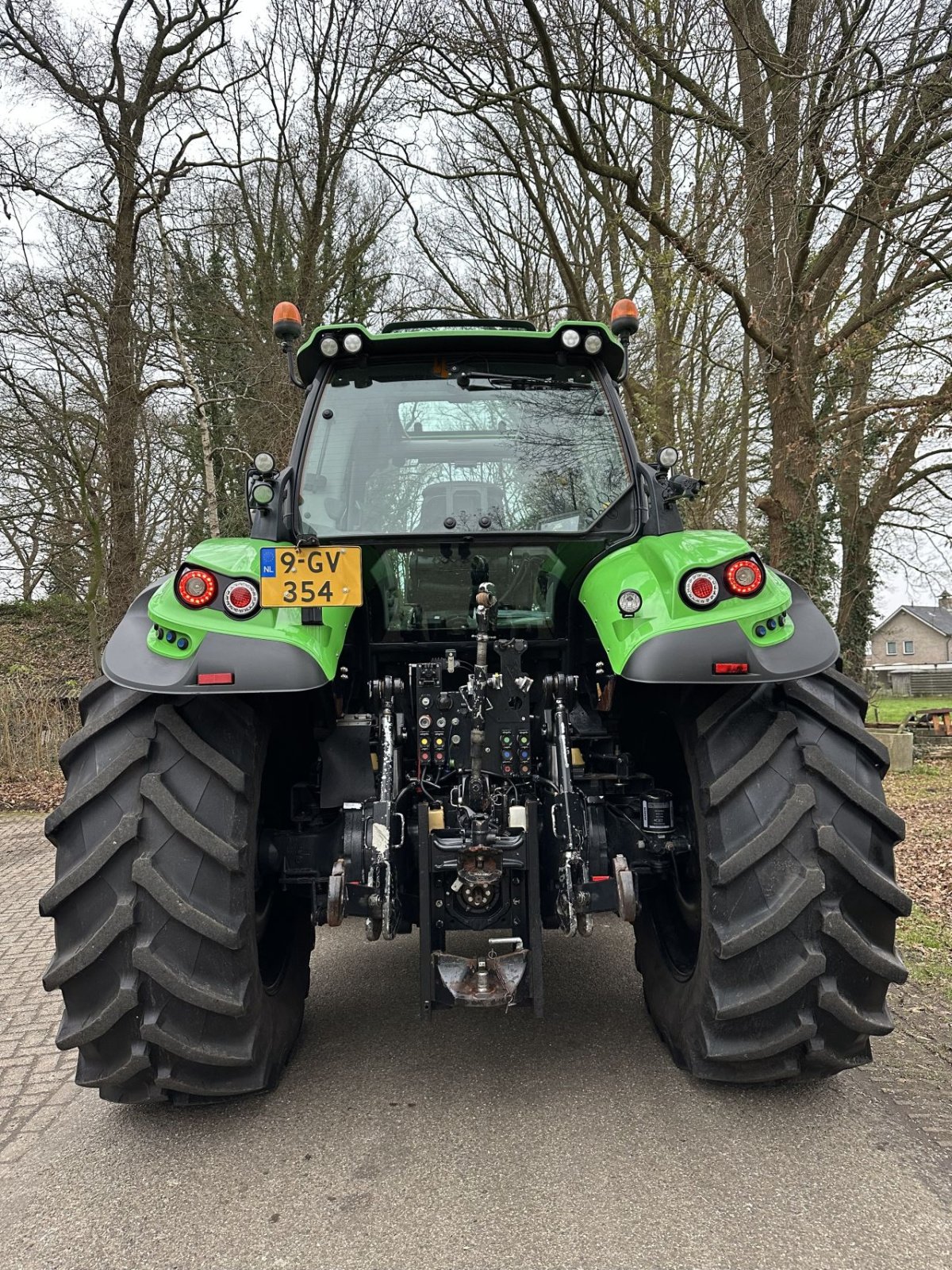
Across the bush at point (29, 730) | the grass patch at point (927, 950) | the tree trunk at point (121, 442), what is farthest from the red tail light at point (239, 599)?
the tree trunk at point (121, 442)

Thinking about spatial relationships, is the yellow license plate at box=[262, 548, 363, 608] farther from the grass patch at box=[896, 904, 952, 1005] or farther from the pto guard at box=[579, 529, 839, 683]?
the grass patch at box=[896, 904, 952, 1005]

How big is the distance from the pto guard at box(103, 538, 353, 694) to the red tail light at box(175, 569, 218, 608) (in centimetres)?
2

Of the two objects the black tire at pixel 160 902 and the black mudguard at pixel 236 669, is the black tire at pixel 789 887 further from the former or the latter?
the black tire at pixel 160 902

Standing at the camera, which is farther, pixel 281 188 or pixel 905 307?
pixel 281 188

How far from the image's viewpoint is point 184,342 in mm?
14250

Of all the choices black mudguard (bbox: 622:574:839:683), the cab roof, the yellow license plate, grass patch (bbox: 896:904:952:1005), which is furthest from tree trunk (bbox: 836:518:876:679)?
the yellow license plate

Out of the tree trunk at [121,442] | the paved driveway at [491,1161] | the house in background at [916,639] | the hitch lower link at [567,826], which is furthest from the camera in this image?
the house in background at [916,639]

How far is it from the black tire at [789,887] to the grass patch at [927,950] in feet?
4.68

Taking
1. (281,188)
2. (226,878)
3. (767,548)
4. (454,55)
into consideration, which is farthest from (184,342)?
(226,878)

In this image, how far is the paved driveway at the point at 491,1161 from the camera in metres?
2.20

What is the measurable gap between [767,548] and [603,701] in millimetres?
9471

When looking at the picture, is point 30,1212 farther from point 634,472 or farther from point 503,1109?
point 634,472

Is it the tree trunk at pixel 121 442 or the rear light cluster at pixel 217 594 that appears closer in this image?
the rear light cluster at pixel 217 594

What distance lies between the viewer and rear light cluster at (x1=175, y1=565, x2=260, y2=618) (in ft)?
8.60
